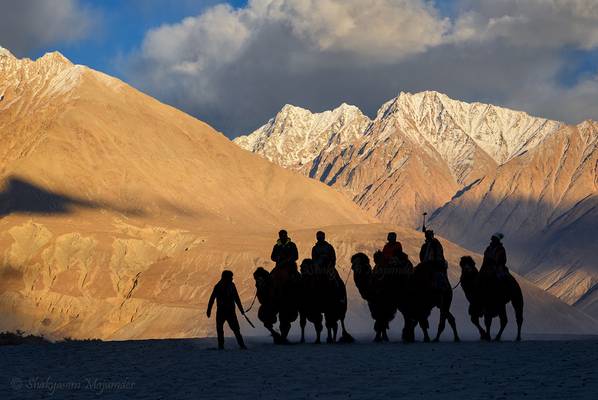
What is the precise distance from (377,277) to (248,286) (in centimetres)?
7030

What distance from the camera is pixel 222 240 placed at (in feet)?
342

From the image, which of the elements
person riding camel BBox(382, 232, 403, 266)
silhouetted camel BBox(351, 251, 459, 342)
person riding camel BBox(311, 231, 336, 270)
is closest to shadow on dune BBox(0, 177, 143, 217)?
person riding camel BBox(311, 231, 336, 270)

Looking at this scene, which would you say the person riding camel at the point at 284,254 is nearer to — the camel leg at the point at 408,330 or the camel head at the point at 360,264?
the camel head at the point at 360,264

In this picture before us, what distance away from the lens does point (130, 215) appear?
115 m

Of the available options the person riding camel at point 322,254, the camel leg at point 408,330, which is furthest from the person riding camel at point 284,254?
the camel leg at point 408,330

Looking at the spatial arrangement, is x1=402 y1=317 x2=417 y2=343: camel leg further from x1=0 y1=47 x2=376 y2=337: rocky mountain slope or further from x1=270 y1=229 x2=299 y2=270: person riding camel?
x1=0 y1=47 x2=376 y2=337: rocky mountain slope

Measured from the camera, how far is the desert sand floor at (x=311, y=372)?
1395 centimetres

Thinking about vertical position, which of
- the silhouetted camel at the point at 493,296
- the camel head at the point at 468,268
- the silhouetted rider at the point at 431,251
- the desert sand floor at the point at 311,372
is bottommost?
the desert sand floor at the point at 311,372

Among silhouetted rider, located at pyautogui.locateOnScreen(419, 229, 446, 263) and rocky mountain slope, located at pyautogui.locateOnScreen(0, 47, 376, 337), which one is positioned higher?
rocky mountain slope, located at pyautogui.locateOnScreen(0, 47, 376, 337)

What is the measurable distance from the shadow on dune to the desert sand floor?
91.6 metres

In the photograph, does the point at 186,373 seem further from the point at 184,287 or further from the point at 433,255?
the point at 184,287

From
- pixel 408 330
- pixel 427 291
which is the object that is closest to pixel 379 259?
pixel 427 291

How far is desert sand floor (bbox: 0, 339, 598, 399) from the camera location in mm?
13953

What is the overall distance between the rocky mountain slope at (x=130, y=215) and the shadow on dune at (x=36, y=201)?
0.20m
